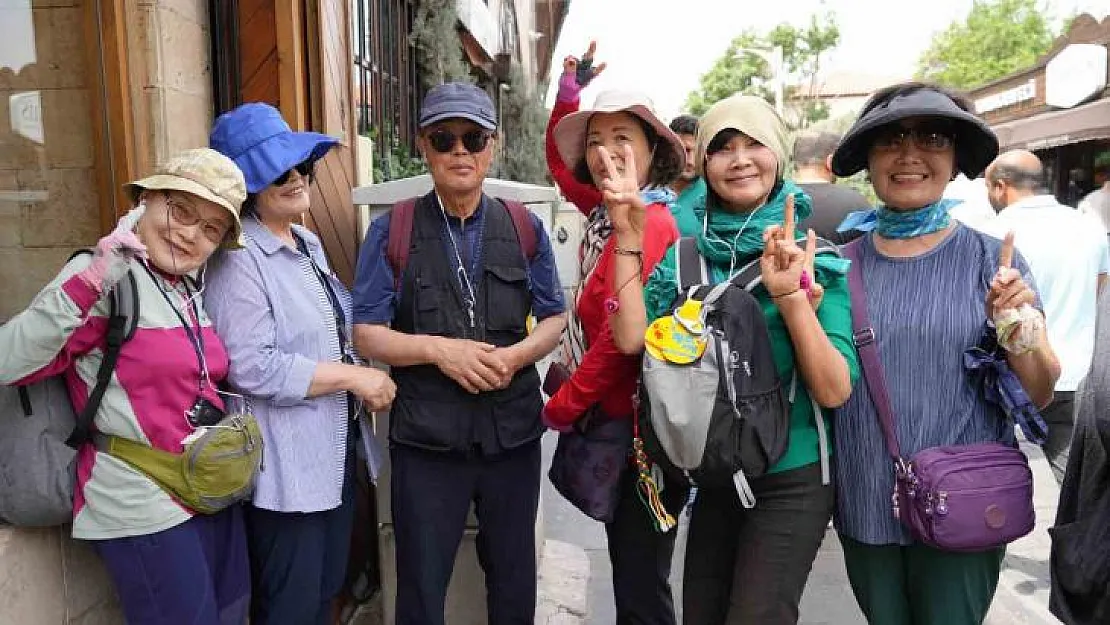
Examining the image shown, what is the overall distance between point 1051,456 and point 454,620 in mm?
2844

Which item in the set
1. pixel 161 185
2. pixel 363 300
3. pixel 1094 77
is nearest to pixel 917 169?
pixel 363 300

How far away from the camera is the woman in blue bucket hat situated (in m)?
2.38

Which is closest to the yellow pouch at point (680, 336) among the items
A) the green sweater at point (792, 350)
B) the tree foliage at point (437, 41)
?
the green sweater at point (792, 350)

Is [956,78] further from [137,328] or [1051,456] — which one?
[137,328]

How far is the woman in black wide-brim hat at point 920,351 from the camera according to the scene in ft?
6.72

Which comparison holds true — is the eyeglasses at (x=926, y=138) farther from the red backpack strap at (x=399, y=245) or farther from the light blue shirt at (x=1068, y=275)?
the light blue shirt at (x=1068, y=275)

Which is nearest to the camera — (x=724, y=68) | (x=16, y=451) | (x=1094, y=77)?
(x=16, y=451)

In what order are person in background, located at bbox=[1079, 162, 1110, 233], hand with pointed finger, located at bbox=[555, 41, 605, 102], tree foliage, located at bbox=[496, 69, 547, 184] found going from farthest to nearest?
1. tree foliage, located at bbox=[496, 69, 547, 184]
2. person in background, located at bbox=[1079, 162, 1110, 233]
3. hand with pointed finger, located at bbox=[555, 41, 605, 102]

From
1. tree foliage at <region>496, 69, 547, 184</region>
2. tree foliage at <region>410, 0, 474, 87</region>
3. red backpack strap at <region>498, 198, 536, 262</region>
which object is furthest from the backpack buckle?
tree foliage at <region>496, 69, 547, 184</region>

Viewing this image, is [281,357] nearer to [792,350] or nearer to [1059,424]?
[792,350]

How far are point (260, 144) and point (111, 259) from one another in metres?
0.74

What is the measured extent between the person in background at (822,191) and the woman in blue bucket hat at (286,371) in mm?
2133

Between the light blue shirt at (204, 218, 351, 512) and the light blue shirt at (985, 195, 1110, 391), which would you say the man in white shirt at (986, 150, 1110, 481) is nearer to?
the light blue shirt at (985, 195, 1110, 391)

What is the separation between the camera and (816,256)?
6.95ft
